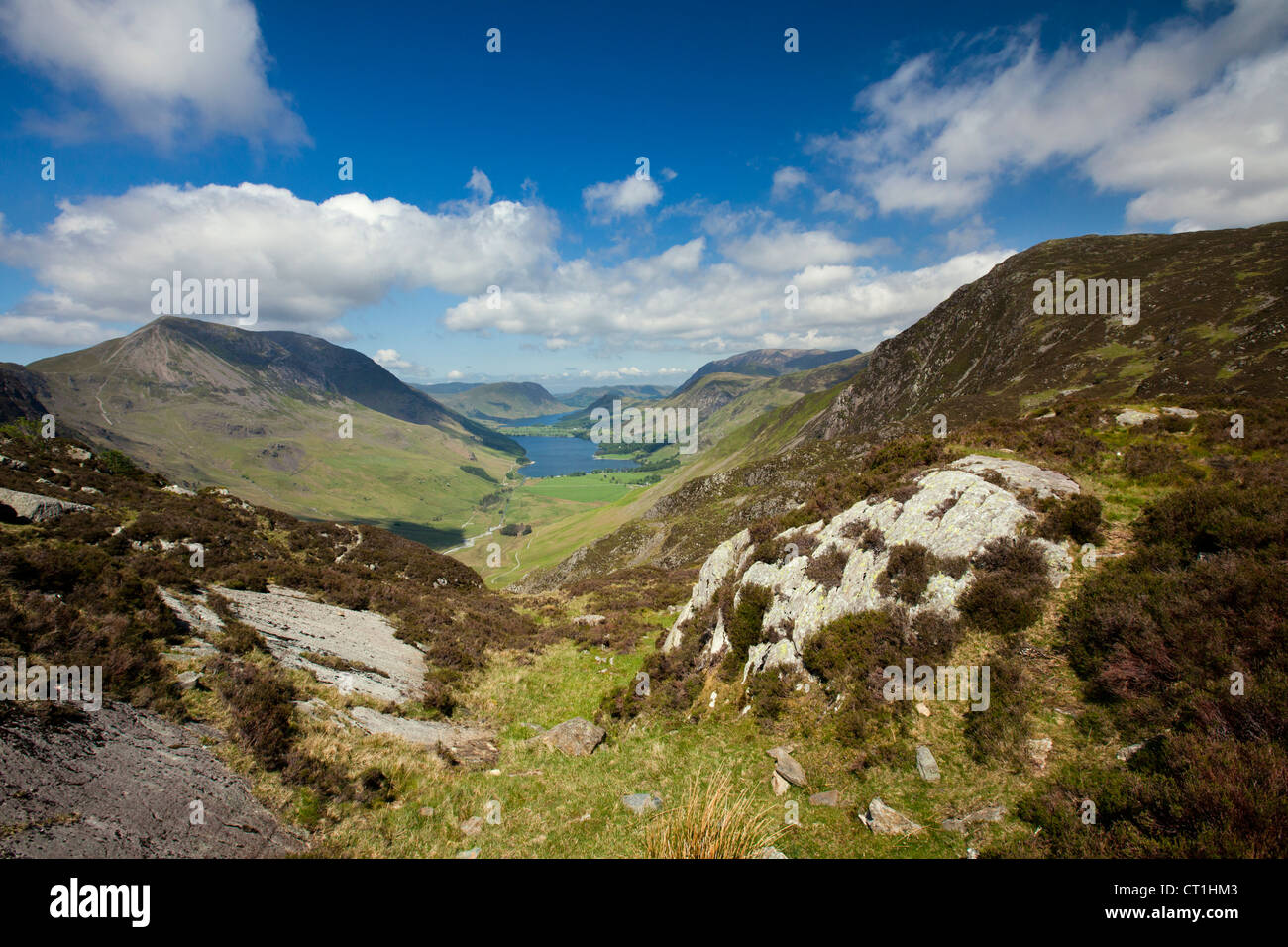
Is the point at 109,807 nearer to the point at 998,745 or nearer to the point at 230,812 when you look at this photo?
the point at 230,812

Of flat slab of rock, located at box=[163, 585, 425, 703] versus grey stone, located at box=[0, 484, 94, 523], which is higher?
grey stone, located at box=[0, 484, 94, 523]

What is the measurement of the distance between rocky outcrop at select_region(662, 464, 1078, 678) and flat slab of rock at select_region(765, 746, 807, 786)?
316 cm

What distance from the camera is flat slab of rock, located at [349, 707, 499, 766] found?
1270 centimetres

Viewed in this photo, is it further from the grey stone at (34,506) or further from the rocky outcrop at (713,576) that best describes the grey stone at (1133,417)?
the grey stone at (34,506)

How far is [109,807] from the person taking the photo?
23.2 ft

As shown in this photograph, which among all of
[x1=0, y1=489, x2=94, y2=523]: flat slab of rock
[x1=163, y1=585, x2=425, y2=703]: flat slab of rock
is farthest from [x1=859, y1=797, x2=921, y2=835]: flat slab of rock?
[x1=0, y1=489, x2=94, y2=523]: flat slab of rock

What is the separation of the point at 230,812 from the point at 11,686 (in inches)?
184

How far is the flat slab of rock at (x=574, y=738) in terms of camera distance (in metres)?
13.8

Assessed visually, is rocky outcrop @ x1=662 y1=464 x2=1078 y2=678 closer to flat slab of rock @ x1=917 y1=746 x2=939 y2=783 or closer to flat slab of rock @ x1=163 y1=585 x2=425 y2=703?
flat slab of rock @ x1=917 y1=746 x2=939 y2=783

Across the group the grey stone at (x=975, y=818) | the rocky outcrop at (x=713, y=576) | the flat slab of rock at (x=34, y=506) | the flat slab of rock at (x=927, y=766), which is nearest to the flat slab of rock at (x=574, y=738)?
the rocky outcrop at (x=713, y=576)

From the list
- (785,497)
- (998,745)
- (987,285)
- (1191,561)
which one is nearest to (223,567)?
(998,745)

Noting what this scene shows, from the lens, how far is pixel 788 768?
35.1ft

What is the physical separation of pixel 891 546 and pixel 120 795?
17655 mm

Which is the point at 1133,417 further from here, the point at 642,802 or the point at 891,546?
the point at 642,802
